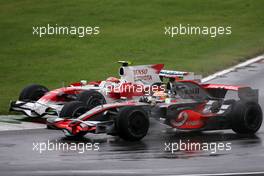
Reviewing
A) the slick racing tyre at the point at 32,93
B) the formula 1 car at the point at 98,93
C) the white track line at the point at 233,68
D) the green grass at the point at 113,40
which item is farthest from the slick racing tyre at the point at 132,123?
the white track line at the point at 233,68

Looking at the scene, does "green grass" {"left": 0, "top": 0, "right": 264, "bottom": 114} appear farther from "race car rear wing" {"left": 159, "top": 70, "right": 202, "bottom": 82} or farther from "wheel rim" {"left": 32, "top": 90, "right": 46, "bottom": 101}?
"race car rear wing" {"left": 159, "top": 70, "right": 202, "bottom": 82}

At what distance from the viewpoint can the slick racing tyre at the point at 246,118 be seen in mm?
20531

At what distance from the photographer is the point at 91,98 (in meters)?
22.7

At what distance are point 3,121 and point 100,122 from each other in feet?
14.0

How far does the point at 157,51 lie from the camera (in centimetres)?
3562

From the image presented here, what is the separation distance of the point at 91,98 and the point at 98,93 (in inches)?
10.9

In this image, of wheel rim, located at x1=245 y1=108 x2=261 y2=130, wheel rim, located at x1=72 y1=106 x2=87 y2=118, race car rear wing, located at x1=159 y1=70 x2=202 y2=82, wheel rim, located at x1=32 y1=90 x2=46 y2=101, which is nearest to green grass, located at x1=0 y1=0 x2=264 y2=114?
wheel rim, located at x1=32 y1=90 x2=46 y2=101

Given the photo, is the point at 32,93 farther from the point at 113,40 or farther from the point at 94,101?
the point at 113,40

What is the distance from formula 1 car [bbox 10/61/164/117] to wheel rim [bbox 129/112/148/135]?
124 inches

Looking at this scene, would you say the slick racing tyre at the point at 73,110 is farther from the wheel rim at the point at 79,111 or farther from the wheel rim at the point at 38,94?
the wheel rim at the point at 38,94

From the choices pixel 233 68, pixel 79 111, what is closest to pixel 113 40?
pixel 233 68

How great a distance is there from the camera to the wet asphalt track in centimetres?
1647

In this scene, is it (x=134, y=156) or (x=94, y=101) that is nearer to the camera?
(x=134, y=156)

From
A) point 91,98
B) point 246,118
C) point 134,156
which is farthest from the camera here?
point 91,98
